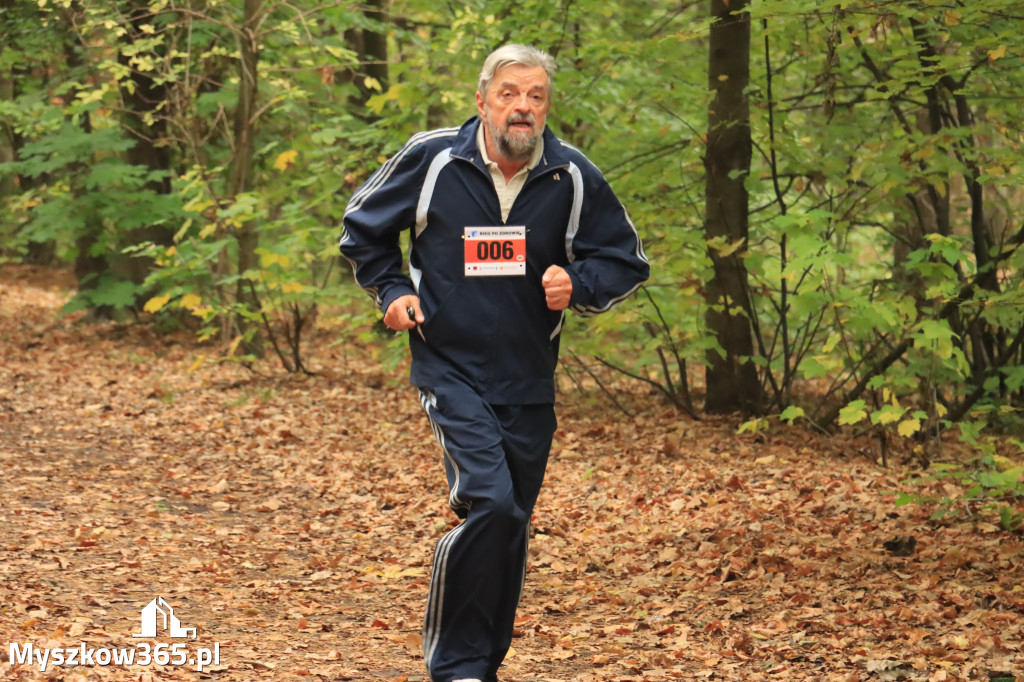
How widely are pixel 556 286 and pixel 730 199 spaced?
5496mm

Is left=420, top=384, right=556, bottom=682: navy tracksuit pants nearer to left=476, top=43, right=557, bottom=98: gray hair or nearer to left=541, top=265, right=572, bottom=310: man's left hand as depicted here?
left=541, top=265, right=572, bottom=310: man's left hand

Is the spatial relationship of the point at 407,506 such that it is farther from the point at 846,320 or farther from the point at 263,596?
the point at 846,320

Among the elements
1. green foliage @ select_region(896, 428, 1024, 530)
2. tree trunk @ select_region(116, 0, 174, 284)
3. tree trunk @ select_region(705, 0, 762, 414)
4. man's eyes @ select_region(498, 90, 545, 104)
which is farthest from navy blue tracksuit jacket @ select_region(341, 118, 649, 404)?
tree trunk @ select_region(116, 0, 174, 284)

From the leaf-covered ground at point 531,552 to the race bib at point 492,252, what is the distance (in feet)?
5.52

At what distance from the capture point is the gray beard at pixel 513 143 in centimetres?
371

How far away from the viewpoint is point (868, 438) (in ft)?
28.3

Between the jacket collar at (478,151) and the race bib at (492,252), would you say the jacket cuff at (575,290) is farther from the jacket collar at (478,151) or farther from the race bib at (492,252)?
the jacket collar at (478,151)

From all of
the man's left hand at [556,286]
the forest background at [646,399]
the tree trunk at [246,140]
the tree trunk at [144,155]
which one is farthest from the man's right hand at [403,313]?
the tree trunk at [144,155]

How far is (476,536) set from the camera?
3635mm

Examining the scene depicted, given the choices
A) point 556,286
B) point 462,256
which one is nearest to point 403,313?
point 462,256

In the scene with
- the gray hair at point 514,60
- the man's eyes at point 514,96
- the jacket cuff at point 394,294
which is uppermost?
the gray hair at point 514,60

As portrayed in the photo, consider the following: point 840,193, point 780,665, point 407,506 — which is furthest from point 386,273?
point 840,193

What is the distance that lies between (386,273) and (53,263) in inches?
940

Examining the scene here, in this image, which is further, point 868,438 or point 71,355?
point 71,355
